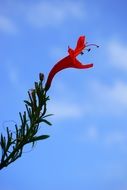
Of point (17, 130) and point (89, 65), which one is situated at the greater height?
point (89, 65)

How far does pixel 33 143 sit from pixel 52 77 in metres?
0.79

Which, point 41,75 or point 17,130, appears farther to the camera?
point 41,75

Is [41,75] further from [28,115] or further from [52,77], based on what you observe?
[28,115]

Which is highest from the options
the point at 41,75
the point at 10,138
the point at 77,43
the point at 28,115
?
the point at 77,43

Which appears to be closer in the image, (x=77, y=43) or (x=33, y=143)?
(x=33, y=143)

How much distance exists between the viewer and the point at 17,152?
10.1 ft

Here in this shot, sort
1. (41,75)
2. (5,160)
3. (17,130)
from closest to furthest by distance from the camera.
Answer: (5,160) < (17,130) < (41,75)

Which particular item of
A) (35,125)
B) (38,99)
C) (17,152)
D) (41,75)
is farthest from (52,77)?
(17,152)

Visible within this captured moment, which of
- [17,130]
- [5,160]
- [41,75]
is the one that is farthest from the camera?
[41,75]

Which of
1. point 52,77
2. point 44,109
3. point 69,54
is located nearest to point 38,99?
point 44,109

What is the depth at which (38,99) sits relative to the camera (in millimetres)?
3320

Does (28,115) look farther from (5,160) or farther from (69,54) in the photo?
(69,54)

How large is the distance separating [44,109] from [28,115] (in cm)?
18

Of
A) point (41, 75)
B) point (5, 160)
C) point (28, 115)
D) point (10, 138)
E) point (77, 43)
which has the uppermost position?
point (77, 43)
